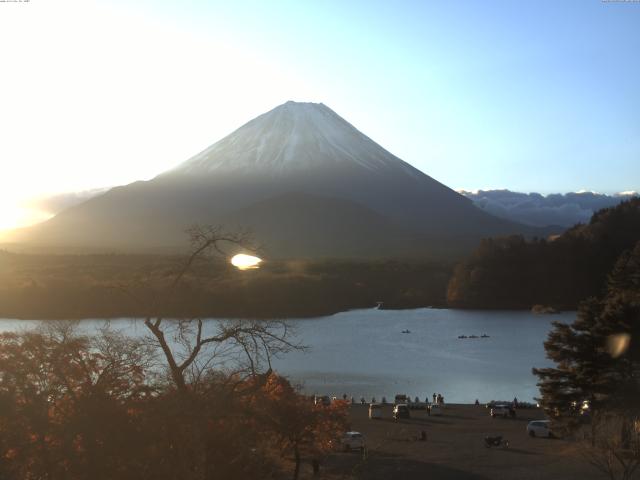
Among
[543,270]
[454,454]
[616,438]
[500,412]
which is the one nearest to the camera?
A: [616,438]

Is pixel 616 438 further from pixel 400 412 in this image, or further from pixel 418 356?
pixel 418 356

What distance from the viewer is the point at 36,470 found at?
13.1 feet

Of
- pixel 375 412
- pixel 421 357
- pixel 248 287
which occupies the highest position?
pixel 248 287

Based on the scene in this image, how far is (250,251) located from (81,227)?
78.2 metres

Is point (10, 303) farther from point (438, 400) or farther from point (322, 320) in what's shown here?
point (438, 400)

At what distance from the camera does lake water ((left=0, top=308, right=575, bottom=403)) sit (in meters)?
19.9

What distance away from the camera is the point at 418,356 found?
26.2 m

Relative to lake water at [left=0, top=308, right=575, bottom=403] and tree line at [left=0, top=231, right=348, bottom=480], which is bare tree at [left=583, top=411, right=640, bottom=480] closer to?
lake water at [left=0, top=308, right=575, bottom=403]

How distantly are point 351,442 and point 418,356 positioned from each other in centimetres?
1549

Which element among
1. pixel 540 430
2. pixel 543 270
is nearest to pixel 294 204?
pixel 543 270

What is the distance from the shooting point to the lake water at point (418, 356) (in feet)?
65.3

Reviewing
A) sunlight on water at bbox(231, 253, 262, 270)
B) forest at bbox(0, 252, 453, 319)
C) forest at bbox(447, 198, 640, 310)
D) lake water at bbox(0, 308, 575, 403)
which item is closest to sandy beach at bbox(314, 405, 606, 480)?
lake water at bbox(0, 308, 575, 403)

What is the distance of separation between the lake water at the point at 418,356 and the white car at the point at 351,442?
4.86 ft

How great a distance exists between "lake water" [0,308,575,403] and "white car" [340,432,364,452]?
1483 millimetres
